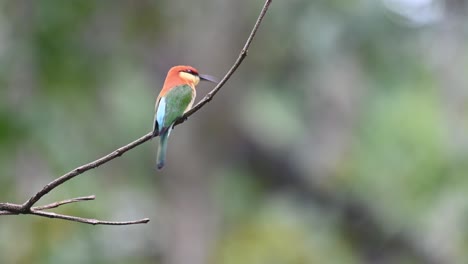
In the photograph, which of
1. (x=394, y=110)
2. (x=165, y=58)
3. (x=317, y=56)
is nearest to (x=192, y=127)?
(x=165, y=58)

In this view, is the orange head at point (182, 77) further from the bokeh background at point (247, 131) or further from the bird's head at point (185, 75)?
the bokeh background at point (247, 131)

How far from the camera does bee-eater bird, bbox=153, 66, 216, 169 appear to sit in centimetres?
236

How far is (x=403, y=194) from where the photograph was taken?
430 inches

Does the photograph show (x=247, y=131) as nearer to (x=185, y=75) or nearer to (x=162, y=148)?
(x=185, y=75)

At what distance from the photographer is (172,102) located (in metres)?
2.48

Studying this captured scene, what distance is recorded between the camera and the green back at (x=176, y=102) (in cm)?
242

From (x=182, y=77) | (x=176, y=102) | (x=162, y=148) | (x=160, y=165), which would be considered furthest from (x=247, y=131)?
(x=160, y=165)

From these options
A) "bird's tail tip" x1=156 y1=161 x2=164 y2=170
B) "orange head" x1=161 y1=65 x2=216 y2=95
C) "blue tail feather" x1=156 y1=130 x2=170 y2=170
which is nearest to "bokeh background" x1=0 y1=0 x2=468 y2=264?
"orange head" x1=161 y1=65 x2=216 y2=95

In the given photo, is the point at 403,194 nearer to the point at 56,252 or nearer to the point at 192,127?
the point at 192,127

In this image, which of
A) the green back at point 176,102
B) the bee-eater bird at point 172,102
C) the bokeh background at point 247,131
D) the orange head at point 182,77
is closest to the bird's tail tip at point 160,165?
the bee-eater bird at point 172,102

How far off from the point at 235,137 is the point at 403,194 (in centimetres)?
209

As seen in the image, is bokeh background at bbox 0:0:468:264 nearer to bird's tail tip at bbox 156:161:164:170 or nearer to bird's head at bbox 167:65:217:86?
bird's head at bbox 167:65:217:86

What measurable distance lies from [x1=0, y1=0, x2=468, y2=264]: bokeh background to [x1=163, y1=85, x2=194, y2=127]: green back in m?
3.93

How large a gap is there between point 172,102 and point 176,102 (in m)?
0.01
